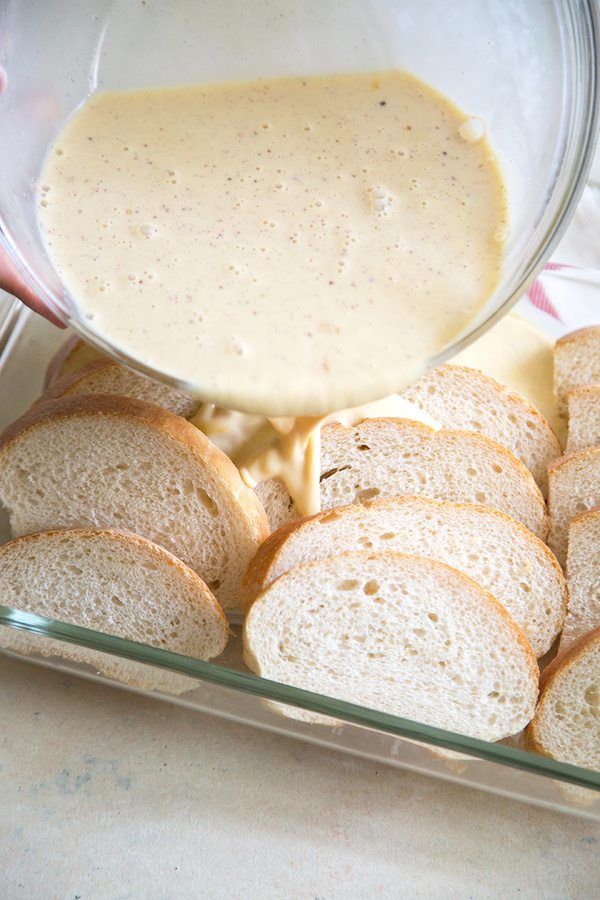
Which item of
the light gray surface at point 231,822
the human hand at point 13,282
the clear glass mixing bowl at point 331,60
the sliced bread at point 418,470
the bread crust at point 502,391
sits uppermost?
the clear glass mixing bowl at point 331,60

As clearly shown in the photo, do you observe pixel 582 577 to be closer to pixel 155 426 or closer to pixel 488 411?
pixel 488 411

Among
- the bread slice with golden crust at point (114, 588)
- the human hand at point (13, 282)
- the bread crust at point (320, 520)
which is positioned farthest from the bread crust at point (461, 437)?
the human hand at point (13, 282)

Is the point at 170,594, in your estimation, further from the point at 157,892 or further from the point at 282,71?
the point at 282,71

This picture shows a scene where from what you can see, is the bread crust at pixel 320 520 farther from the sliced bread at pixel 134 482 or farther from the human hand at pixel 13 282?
the human hand at pixel 13 282

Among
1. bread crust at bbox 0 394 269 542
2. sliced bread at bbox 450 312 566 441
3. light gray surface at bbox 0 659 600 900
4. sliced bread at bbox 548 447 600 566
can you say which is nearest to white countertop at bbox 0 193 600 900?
light gray surface at bbox 0 659 600 900

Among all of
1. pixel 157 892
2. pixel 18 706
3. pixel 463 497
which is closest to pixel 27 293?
pixel 18 706

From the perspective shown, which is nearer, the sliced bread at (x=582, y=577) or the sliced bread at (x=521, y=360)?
the sliced bread at (x=582, y=577)

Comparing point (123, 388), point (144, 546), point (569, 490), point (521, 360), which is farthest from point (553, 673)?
point (123, 388)
